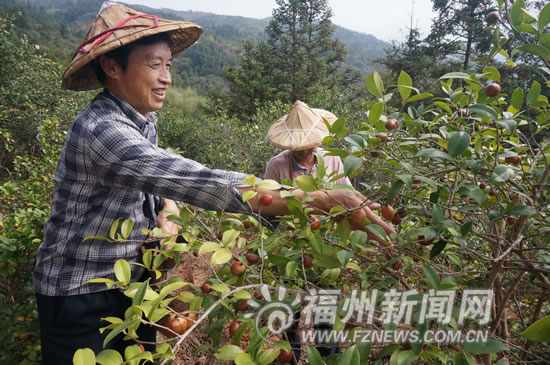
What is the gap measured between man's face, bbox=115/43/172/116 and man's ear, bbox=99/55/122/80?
0.02 metres

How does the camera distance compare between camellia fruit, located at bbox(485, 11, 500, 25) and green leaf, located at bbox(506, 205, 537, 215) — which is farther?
camellia fruit, located at bbox(485, 11, 500, 25)

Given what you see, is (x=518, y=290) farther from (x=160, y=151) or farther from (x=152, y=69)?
(x=152, y=69)

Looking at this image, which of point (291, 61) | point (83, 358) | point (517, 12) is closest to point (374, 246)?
point (517, 12)

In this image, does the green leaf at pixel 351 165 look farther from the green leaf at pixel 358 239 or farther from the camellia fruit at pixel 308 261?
the camellia fruit at pixel 308 261

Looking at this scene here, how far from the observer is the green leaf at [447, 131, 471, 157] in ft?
2.29

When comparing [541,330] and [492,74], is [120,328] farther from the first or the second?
[492,74]

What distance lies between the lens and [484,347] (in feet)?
2.11

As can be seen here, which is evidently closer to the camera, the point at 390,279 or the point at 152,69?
the point at 390,279

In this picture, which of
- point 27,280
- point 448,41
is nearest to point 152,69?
point 27,280

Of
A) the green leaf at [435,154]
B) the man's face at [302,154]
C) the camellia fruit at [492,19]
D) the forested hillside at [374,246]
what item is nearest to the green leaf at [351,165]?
the forested hillside at [374,246]

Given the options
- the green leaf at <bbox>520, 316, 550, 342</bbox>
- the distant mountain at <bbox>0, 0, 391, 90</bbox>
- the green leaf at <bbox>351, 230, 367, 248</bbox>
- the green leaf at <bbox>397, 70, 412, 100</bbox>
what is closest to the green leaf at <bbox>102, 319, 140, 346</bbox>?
the green leaf at <bbox>351, 230, 367, 248</bbox>

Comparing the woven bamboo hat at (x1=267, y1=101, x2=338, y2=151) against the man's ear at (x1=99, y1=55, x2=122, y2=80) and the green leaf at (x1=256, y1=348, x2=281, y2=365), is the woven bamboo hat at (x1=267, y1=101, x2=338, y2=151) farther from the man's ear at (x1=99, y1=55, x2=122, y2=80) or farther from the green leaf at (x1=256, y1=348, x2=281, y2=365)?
the green leaf at (x1=256, y1=348, x2=281, y2=365)

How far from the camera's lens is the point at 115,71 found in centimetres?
125

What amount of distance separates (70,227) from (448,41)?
20.7 metres
